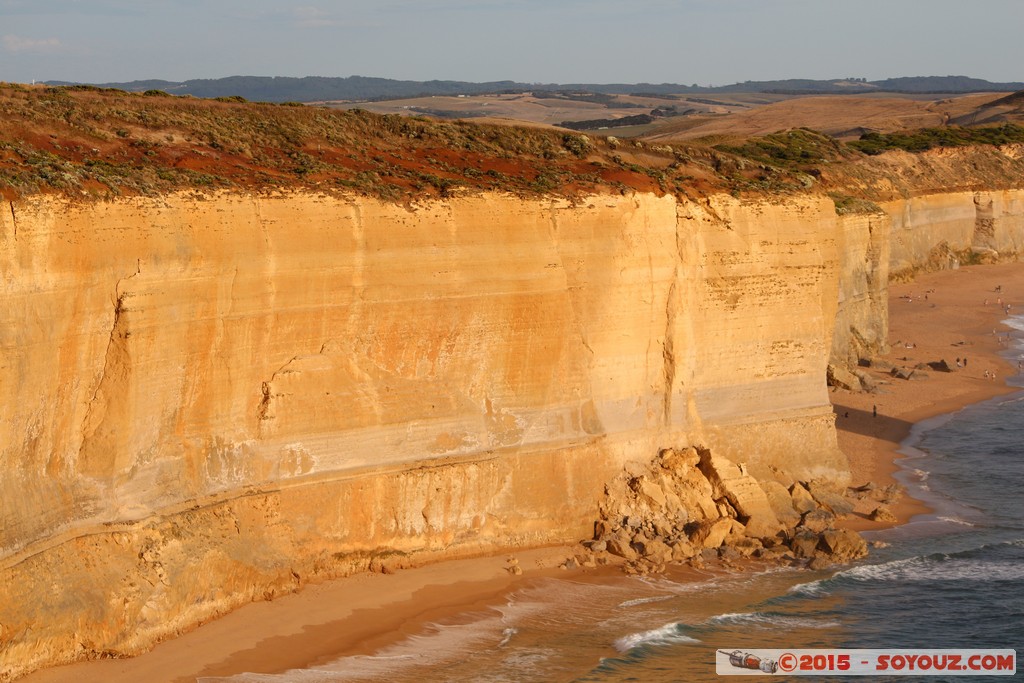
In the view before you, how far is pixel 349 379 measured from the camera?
65.1 feet

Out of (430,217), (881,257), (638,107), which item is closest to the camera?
(430,217)

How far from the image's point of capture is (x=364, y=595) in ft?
63.9

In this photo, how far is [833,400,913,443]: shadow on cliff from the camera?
31562 mm

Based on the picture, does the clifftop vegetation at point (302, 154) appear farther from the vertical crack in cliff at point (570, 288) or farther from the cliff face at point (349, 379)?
the vertical crack in cliff at point (570, 288)

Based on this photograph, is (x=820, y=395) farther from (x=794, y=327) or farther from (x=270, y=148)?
(x=270, y=148)

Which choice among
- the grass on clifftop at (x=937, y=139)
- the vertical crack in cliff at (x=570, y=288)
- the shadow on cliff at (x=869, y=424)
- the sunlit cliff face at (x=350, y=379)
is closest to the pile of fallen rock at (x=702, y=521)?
the sunlit cliff face at (x=350, y=379)

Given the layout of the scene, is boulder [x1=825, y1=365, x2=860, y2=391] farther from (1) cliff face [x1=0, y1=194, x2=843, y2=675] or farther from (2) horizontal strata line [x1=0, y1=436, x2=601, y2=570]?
(2) horizontal strata line [x1=0, y1=436, x2=601, y2=570]

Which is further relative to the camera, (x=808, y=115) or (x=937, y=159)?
(x=808, y=115)

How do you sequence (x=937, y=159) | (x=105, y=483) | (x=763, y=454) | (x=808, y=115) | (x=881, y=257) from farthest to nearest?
(x=808, y=115) → (x=937, y=159) → (x=881, y=257) → (x=763, y=454) → (x=105, y=483)

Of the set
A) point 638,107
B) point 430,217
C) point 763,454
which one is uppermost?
point 638,107

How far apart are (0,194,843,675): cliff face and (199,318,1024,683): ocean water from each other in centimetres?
209

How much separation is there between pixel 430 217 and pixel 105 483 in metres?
7.04

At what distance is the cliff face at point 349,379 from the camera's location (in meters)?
16.5

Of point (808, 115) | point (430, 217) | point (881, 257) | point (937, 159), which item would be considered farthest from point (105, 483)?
point (808, 115)
